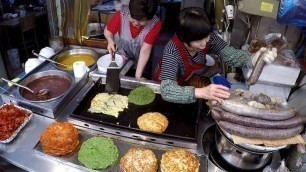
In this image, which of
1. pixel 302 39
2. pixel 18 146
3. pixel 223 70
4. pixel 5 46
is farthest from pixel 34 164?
pixel 5 46

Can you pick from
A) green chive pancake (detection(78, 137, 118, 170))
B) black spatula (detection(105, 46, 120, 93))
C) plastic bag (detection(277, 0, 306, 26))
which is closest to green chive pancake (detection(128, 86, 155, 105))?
black spatula (detection(105, 46, 120, 93))

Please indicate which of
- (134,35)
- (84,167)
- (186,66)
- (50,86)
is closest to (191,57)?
(186,66)

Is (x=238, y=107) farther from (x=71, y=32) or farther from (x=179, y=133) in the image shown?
(x=71, y=32)

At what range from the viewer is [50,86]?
2.15 m

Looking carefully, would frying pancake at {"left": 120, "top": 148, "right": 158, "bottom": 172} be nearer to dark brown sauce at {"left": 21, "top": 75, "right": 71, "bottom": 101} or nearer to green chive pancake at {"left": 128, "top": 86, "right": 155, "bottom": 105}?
green chive pancake at {"left": 128, "top": 86, "right": 155, "bottom": 105}

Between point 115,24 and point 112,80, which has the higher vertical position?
point 115,24

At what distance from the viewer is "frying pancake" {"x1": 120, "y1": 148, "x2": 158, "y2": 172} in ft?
4.62

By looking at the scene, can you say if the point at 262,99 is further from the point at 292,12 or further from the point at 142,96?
the point at 142,96

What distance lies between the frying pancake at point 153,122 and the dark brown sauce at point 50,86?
0.86 meters

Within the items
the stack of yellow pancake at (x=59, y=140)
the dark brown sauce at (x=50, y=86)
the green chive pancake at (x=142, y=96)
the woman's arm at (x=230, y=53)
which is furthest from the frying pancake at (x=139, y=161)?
the woman's arm at (x=230, y=53)

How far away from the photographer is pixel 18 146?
163 centimetres

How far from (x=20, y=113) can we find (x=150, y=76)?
158cm

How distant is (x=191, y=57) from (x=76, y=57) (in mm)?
1458

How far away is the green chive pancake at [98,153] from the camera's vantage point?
4.73ft
